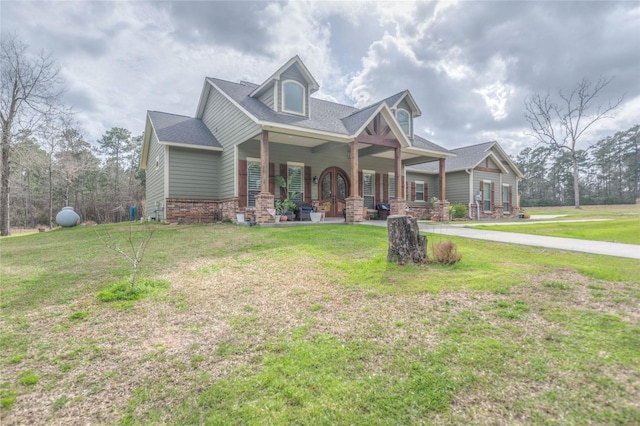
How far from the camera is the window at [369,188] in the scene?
16.0m

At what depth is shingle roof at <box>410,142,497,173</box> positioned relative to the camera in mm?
19094

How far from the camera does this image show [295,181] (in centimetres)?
1405

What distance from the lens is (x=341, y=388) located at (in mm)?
2027

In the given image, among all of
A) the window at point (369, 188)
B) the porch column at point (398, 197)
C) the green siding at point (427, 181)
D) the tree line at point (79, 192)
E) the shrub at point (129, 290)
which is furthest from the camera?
the tree line at point (79, 192)

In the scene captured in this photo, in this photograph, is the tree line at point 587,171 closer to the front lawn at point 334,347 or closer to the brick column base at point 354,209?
the brick column base at point 354,209

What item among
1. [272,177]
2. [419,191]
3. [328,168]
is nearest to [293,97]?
[272,177]

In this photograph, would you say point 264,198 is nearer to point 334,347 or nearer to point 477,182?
point 334,347

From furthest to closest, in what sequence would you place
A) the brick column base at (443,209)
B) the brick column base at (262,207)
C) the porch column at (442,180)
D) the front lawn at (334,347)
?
1. the brick column base at (443,209)
2. the porch column at (442,180)
3. the brick column base at (262,207)
4. the front lawn at (334,347)

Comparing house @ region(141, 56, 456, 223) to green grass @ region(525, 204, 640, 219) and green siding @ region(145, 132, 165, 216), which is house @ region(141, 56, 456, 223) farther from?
green grass @ region(525, 204, 640, 219)

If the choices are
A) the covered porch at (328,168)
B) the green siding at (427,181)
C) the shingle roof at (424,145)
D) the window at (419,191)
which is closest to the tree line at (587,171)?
the green siding at (427,181)

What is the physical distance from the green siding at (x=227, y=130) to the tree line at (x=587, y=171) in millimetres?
41456

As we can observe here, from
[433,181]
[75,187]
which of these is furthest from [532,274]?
[75,187]

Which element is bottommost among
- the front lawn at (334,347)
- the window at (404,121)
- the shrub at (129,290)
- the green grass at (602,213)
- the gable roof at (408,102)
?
the front lawn at (334,347)

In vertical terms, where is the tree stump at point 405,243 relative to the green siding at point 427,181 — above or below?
below
